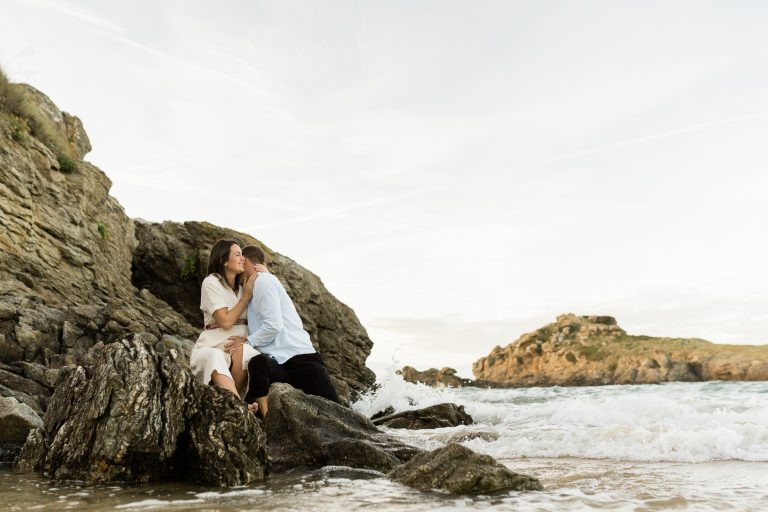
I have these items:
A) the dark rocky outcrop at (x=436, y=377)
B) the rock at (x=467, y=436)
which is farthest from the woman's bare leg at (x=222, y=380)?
the dark rocky outcrop at (x=436, y=377)

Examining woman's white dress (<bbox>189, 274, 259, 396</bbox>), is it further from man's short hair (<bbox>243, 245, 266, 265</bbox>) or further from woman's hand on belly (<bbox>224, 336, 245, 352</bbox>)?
man's short hair (<bbox>243, 245, 266, 265</bbox>)

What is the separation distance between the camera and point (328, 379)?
8.19m

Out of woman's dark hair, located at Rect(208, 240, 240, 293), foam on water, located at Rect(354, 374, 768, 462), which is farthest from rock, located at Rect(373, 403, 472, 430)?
woman's dark hair, located at Rect(208, 240, 240, 293)

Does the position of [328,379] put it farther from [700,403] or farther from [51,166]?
[51,166]

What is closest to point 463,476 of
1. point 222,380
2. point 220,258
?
point 222,380

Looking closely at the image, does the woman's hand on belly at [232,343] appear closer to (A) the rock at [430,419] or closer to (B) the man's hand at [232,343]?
(B) the man's hand at [232,343]

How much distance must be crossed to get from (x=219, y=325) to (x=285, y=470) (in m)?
1.98

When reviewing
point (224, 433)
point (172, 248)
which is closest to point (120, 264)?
point (172, 248)

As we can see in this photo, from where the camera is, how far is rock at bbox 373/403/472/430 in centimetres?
1317

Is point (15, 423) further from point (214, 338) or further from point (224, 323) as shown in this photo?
point (224, 323)

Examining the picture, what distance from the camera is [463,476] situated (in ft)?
17.0

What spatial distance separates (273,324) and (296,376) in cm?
94

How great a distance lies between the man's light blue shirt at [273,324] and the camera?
24.4ft

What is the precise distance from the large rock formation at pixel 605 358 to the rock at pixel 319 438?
71423 millimetres
